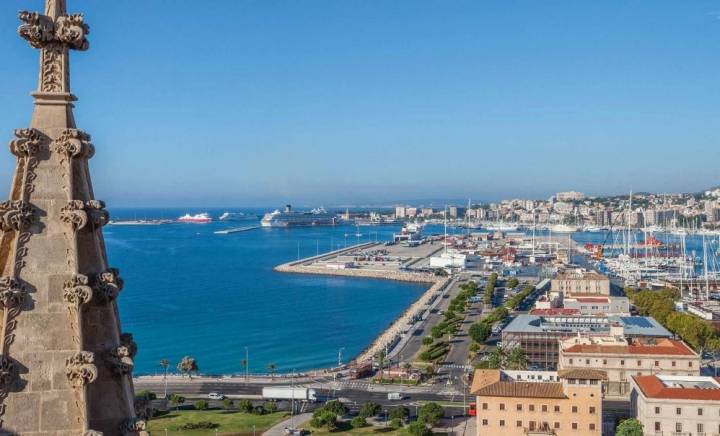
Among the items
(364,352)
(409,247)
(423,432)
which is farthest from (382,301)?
(409,247)

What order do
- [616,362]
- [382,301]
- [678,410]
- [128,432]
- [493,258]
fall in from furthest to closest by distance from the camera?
[493,258]
[382,301]
[616,362]
[678,410]
[128,432]

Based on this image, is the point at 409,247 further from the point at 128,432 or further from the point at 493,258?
the point at 128,432

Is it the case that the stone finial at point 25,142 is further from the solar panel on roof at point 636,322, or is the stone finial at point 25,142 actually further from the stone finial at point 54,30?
the solar panel on roof at point 636,322

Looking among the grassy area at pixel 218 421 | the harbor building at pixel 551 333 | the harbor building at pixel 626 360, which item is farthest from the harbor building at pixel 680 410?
the grassy area at pixel 218 421

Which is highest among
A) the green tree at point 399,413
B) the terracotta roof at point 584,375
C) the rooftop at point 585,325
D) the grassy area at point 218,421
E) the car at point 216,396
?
the terracotta roof at point 584,375

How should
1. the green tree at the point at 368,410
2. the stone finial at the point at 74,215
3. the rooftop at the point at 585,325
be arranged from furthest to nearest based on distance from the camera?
the rooftop at the point at 585,325
the green tree at the point at 368,410
the stone finial at the point at 74,215

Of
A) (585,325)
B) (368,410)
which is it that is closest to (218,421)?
(368,410)

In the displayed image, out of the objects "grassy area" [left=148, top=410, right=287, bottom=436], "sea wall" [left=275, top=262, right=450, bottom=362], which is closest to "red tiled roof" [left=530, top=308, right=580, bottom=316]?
"sea wall" [left=275, top=262, right=450, bottom=362]
